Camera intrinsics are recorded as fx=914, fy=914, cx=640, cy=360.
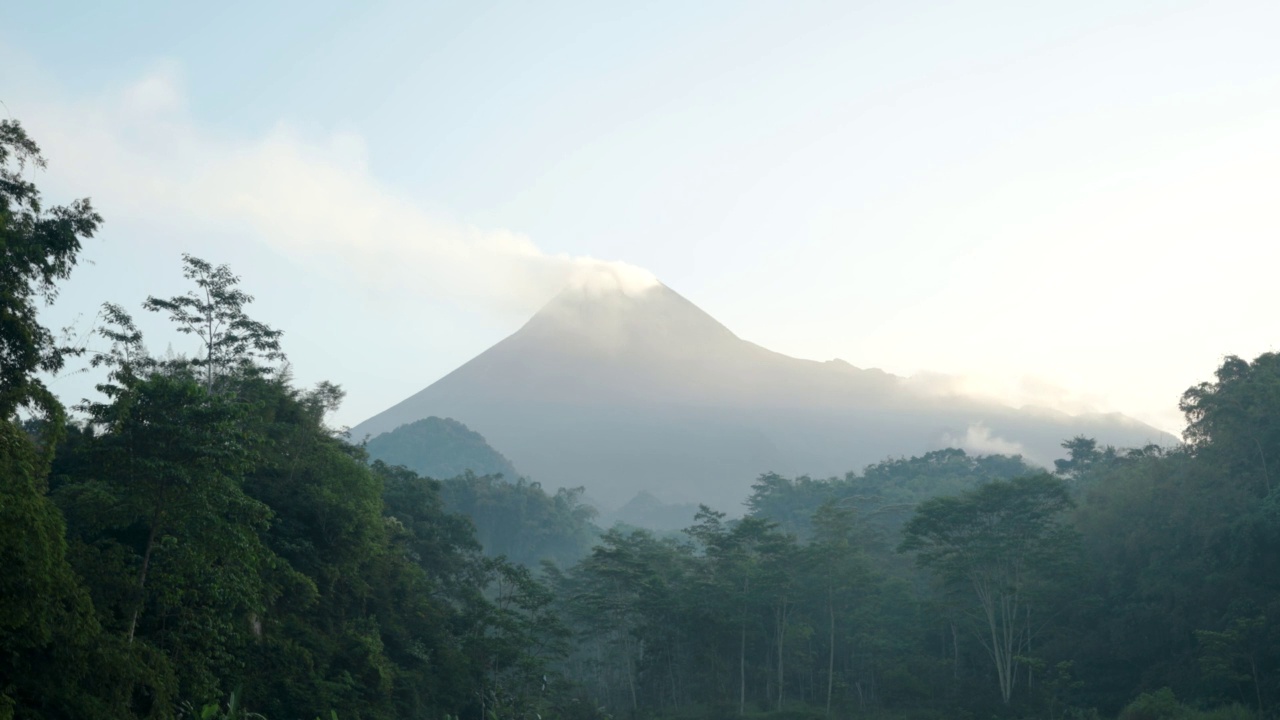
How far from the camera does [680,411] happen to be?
137m

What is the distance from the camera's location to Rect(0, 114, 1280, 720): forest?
41.4 feet

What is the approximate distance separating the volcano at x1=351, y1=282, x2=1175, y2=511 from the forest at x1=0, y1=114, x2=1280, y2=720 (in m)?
84.0

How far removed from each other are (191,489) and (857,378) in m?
145

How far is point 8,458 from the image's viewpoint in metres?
10.3

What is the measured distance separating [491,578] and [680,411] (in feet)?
343

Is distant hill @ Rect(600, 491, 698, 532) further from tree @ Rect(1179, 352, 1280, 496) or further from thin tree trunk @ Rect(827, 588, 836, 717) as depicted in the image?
tree @ Rect(1179, 352, 1280, 496)

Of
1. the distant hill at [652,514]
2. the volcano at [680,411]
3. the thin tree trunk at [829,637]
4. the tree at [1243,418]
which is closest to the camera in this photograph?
the tree at [1243,418]

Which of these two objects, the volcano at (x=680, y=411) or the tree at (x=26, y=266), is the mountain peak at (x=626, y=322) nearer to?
the volcano at (x=680, y=411)

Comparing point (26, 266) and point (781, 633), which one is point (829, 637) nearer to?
point (781, 633)

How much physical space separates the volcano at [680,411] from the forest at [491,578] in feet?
276

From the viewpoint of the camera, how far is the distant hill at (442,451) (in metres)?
106

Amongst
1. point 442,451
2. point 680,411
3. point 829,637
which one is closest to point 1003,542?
point 829,637

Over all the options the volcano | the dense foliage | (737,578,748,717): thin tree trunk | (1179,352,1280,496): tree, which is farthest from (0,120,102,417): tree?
the volcano

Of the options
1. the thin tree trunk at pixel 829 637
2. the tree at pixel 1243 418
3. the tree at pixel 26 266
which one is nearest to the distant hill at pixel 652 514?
the thin tree trunk at pixel 829 637
